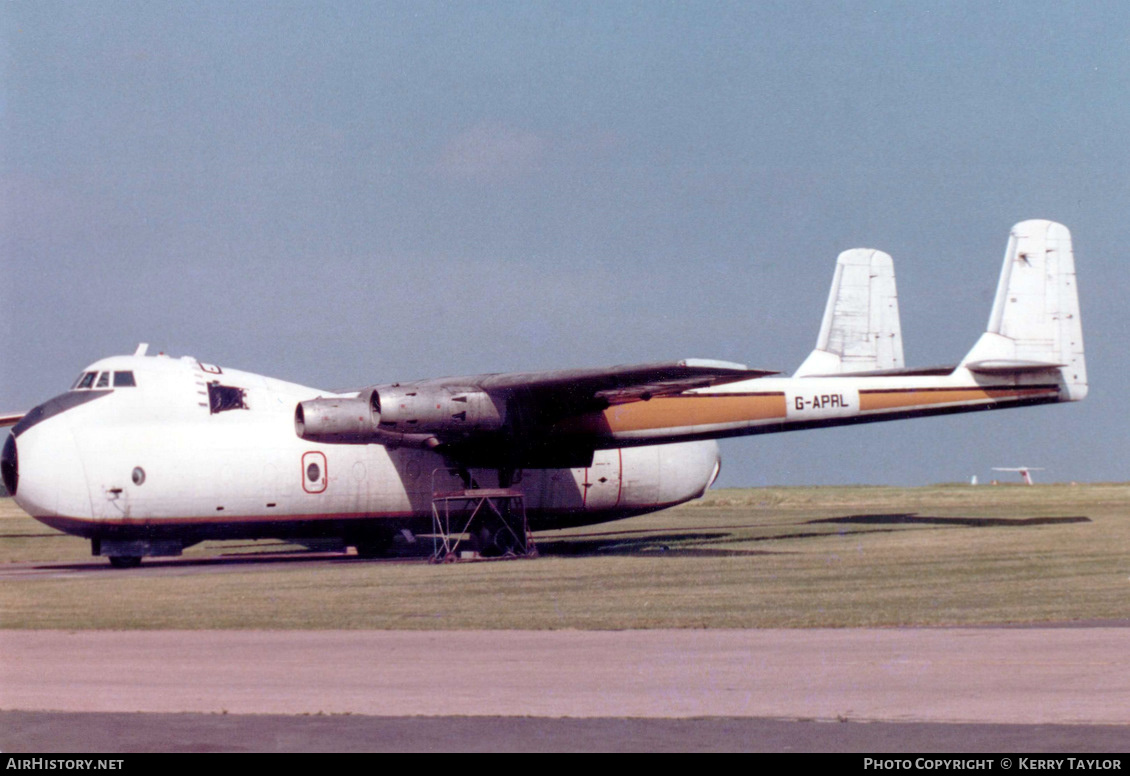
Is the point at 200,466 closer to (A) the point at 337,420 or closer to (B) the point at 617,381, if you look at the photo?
(A) the point at 337,420

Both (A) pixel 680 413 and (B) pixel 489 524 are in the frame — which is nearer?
(B) pixel 489 524

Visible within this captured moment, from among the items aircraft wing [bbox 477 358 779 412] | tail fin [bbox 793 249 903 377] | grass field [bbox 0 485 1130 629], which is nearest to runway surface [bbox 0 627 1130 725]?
grass field [bbox 0 485 1130 629]

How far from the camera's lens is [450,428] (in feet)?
89.7

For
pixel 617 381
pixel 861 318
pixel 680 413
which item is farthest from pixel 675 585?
pixel 861 318

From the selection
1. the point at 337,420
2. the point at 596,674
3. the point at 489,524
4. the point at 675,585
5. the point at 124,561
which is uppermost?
the point at 337,420

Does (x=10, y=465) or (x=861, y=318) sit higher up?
(x=861, y=318)

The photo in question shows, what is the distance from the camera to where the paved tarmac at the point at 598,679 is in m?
8.84

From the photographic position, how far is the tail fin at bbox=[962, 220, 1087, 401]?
33.3 metres

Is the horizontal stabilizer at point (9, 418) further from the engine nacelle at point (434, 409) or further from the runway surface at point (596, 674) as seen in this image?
the runway surface at point (596, 674)

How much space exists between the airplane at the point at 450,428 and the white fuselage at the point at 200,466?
3 centimetres

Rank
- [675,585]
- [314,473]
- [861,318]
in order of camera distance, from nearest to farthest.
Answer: [675,585] < [314,473] < [861,318]

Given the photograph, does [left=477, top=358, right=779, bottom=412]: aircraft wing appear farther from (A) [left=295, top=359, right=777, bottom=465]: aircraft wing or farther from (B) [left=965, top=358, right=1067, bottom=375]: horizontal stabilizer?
(B) [left=965, top=358, right=1067, bottom=375]: horizontal stabilizer

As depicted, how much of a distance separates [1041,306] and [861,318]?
15.2 feet
